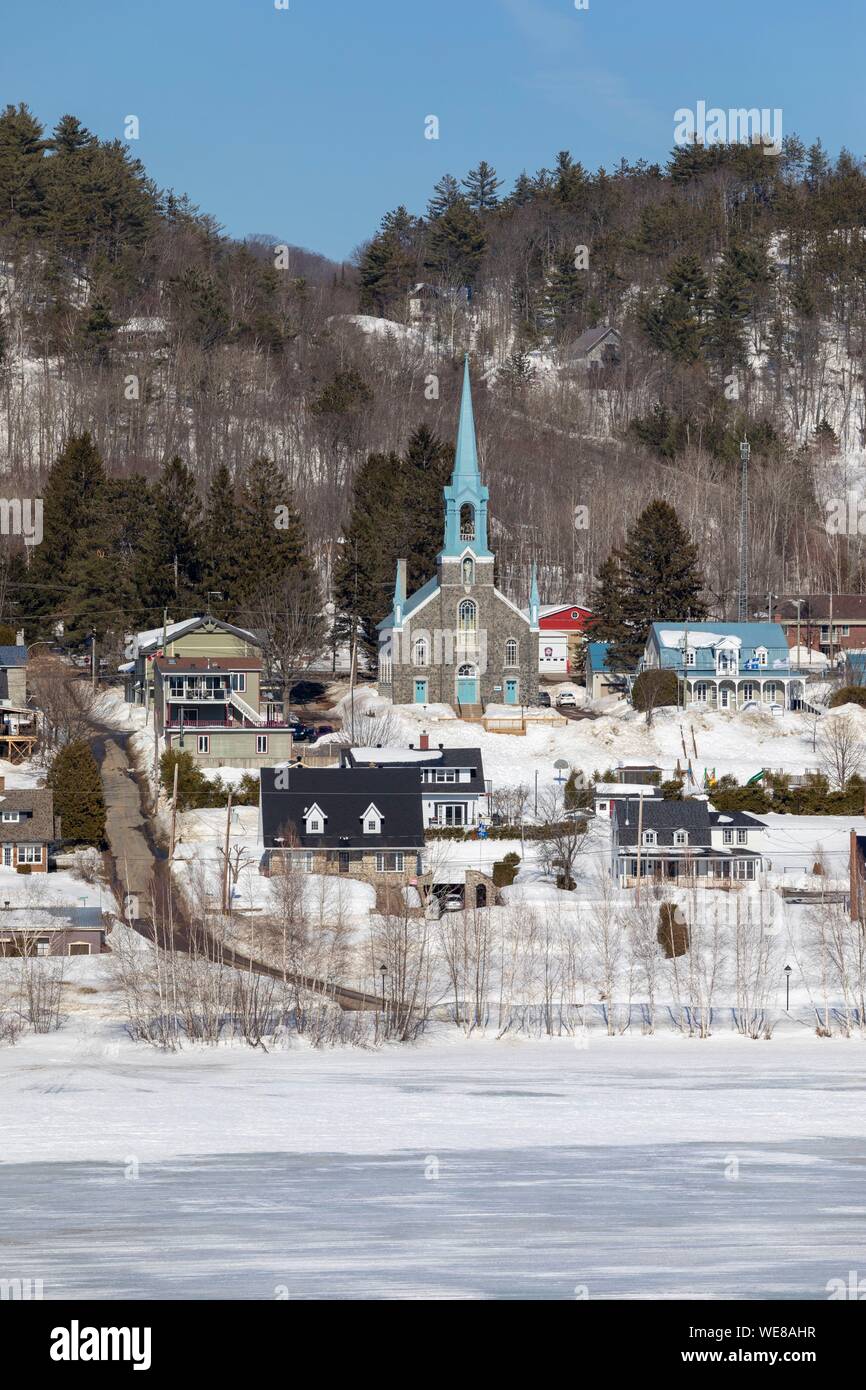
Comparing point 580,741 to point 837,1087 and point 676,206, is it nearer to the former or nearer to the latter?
point 837,1087

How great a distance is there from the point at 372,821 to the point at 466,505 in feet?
77.0

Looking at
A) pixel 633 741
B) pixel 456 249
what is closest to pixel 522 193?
pixel 456 249

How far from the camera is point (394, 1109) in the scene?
2609 cm

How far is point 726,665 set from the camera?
200 ft

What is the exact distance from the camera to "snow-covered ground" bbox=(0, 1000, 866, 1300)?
16.9m

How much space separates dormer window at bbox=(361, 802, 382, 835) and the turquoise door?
57.0 ft

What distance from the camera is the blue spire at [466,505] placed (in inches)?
2494

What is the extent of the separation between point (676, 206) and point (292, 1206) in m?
106

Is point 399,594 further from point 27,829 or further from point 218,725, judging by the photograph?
point 27,829

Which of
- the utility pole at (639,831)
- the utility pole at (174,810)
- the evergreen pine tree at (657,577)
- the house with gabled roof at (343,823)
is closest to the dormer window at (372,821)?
the house with gabled roof at (343,823)

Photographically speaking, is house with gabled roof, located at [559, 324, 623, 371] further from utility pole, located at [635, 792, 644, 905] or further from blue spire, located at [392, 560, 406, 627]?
utility pole, located at [635, 792, 644, 905]

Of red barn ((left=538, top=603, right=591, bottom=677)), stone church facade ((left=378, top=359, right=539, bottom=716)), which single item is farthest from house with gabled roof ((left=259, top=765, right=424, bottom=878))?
red barn ((left=538, top=603, right=591, bottom=677))

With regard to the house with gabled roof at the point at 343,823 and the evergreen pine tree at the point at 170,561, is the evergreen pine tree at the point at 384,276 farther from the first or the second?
the house with gabled roof at the point at 343,823

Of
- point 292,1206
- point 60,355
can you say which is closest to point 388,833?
point 292,1206
